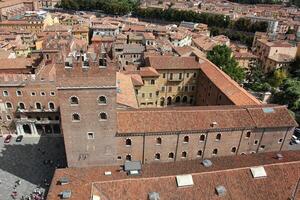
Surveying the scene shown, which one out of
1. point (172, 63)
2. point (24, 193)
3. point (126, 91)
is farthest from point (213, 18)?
point (24, 193)

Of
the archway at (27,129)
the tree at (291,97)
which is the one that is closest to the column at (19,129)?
the archway at (27,129)

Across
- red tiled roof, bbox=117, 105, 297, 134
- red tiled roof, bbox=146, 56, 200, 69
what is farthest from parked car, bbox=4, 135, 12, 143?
red tiled roof, bbox=146, 56, 200, 69

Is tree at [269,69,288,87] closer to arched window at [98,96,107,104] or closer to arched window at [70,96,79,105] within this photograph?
arched window at [98,96,107,104]

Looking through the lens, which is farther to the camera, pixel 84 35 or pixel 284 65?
pixel 84 35

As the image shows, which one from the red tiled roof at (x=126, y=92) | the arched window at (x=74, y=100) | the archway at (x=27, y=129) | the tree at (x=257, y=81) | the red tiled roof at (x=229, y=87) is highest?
the arched window at (x=74, y=100)

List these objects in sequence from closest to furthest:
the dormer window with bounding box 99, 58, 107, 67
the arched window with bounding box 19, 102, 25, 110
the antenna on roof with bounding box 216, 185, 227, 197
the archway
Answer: the antenna on roof with bounding box 216, 185, 227, 197 < the dormer window with bounding box 99, 58, 107, 67 < the arched window with bounding box 19, 102, 25, 110 < the archway

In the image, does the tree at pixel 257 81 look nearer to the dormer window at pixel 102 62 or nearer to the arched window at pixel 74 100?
the dormer window at pixel 102 62

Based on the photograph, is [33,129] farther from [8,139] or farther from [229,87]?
[229,87]

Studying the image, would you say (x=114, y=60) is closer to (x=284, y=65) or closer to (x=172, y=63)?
(x=172, y=63)
